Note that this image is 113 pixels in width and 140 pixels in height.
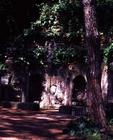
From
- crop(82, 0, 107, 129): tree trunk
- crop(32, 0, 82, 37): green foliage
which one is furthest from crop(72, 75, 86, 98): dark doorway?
crop(82, 0, 107, 129): tree trunk

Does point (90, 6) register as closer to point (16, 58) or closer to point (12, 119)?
point (12, 119)

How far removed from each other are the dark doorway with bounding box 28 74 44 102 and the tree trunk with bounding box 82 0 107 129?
9781 millimetres

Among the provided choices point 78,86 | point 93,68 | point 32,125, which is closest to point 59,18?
point 78,86

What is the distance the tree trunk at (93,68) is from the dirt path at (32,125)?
1.25m

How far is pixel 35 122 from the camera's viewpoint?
16.0m

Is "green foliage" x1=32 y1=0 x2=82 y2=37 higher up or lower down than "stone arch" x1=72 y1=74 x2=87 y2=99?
higher up

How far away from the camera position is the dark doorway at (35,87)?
22.9 m

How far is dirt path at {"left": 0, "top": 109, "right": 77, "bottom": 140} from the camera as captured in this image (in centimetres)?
1264

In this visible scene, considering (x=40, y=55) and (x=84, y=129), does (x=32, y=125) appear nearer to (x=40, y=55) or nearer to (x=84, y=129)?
(x=84, y=129)

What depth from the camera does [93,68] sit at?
1319 cm

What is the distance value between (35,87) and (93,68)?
10540 mm

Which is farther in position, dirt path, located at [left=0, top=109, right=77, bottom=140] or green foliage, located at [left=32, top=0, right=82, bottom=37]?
green foliage, located at [left=32, top=0, right=82, bottom=37]

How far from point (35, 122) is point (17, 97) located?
707 centimetres

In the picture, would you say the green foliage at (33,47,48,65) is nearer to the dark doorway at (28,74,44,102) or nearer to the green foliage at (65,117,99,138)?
the dark doorway at (28,74,44,102)
